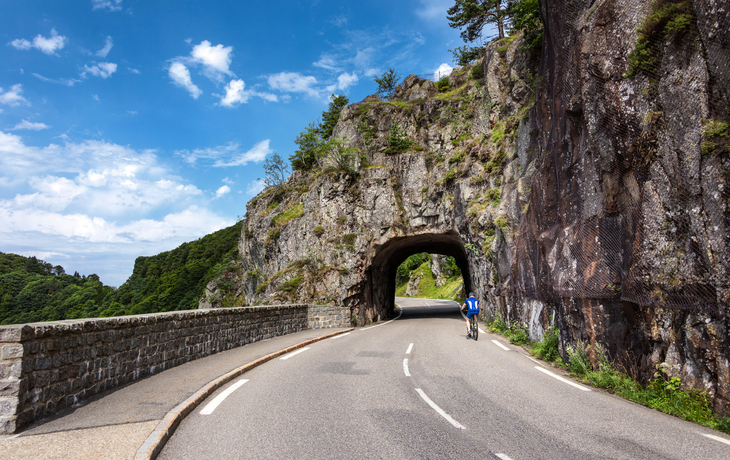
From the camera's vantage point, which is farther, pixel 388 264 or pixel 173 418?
pixel 388 264

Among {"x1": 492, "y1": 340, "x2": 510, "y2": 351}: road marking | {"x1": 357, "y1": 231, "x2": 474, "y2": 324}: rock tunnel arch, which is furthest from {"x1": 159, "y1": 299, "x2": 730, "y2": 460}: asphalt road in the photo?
{"x1": 357, "y1": 231, "x2": 474, "y2": 324}: rock tunnel arch

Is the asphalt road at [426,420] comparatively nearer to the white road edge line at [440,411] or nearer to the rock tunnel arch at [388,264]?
the white road edge line at [440,411]

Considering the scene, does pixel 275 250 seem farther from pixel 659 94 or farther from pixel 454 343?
pixel 659 94

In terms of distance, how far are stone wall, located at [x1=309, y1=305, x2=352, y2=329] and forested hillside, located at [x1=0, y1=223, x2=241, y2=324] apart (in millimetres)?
47633

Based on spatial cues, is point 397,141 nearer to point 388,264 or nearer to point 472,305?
point 388,264

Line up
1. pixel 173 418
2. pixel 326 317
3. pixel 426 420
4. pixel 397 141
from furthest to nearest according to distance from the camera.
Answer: pixel 397 141 < pixel 326 317 < pixel 426 420 < pixel 173 418

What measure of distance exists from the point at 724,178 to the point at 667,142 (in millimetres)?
1398

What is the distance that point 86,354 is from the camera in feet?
18.3

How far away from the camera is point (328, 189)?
2739 cm

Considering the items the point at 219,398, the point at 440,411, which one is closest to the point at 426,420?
the point at 440,411

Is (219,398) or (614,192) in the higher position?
(614,192)

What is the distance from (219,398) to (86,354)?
2023 mm

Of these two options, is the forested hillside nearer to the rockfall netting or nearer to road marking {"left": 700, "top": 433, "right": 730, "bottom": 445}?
the rockfall netting

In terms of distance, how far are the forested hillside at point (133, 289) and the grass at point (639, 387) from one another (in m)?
60.7
